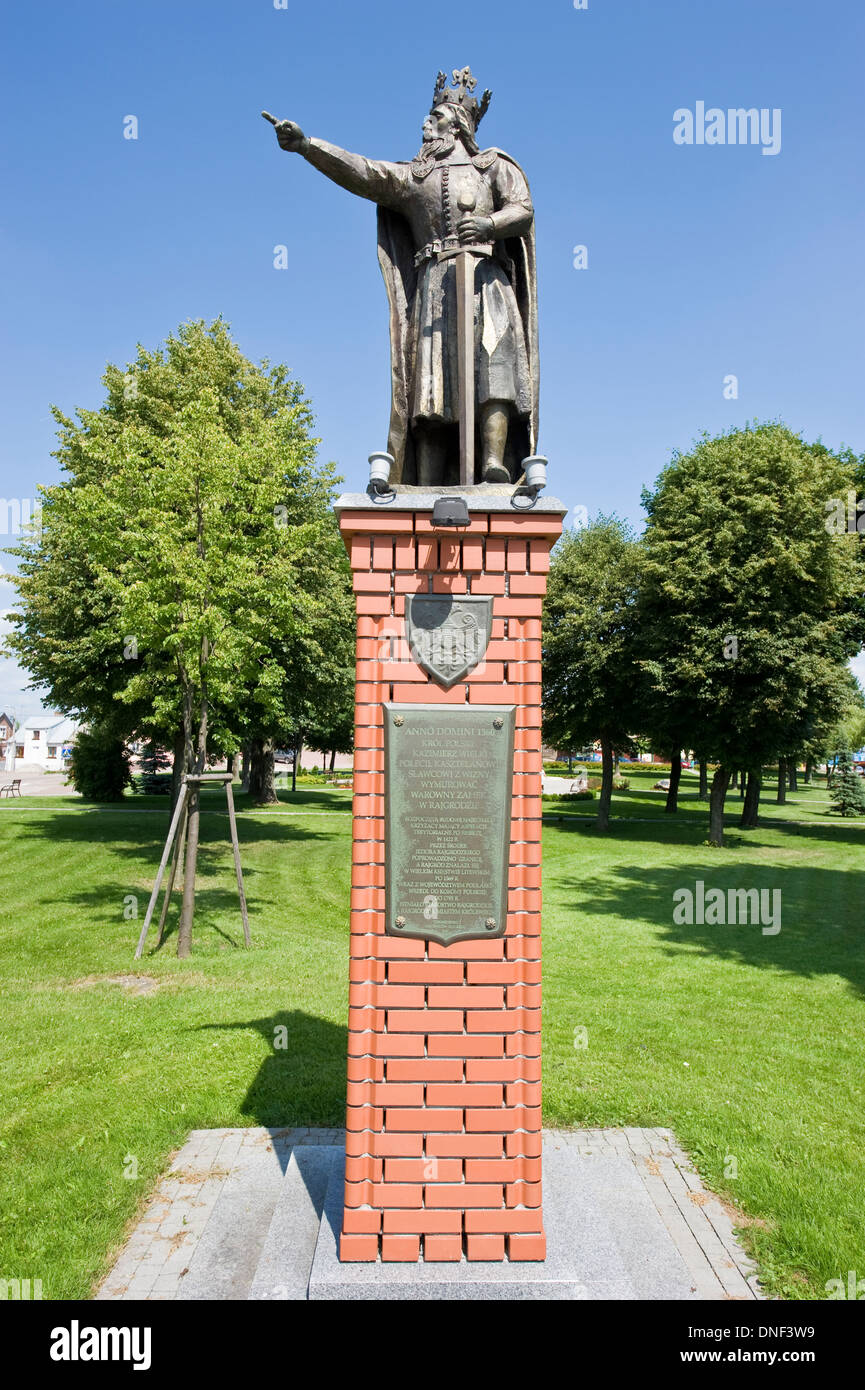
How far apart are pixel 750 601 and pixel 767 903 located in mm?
9838

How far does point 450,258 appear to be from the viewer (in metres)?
4.02

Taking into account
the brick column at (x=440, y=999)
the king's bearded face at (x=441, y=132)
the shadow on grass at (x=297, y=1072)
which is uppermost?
the king's bearded face at (x=441, y=132)

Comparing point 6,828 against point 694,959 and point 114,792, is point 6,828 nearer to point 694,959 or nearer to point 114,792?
point 114,792

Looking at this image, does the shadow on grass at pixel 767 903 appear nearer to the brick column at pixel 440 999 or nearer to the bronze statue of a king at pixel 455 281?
the brick column at pixel 440 999

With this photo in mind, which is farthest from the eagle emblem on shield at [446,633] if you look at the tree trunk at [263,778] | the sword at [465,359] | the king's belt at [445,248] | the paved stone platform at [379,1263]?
the tree trunk at [263,778]

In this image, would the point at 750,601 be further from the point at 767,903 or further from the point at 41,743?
the point at 41,743

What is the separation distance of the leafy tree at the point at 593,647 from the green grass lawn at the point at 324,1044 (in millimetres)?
10798

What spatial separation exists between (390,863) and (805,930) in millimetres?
10924

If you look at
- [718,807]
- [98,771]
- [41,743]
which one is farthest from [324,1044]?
[41,743]

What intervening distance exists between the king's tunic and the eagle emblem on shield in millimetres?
1062

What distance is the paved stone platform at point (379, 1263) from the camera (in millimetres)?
3365

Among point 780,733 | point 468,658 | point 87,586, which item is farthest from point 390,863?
point 780,733

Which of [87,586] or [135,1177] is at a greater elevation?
[87,586]

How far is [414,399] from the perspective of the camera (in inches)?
161
